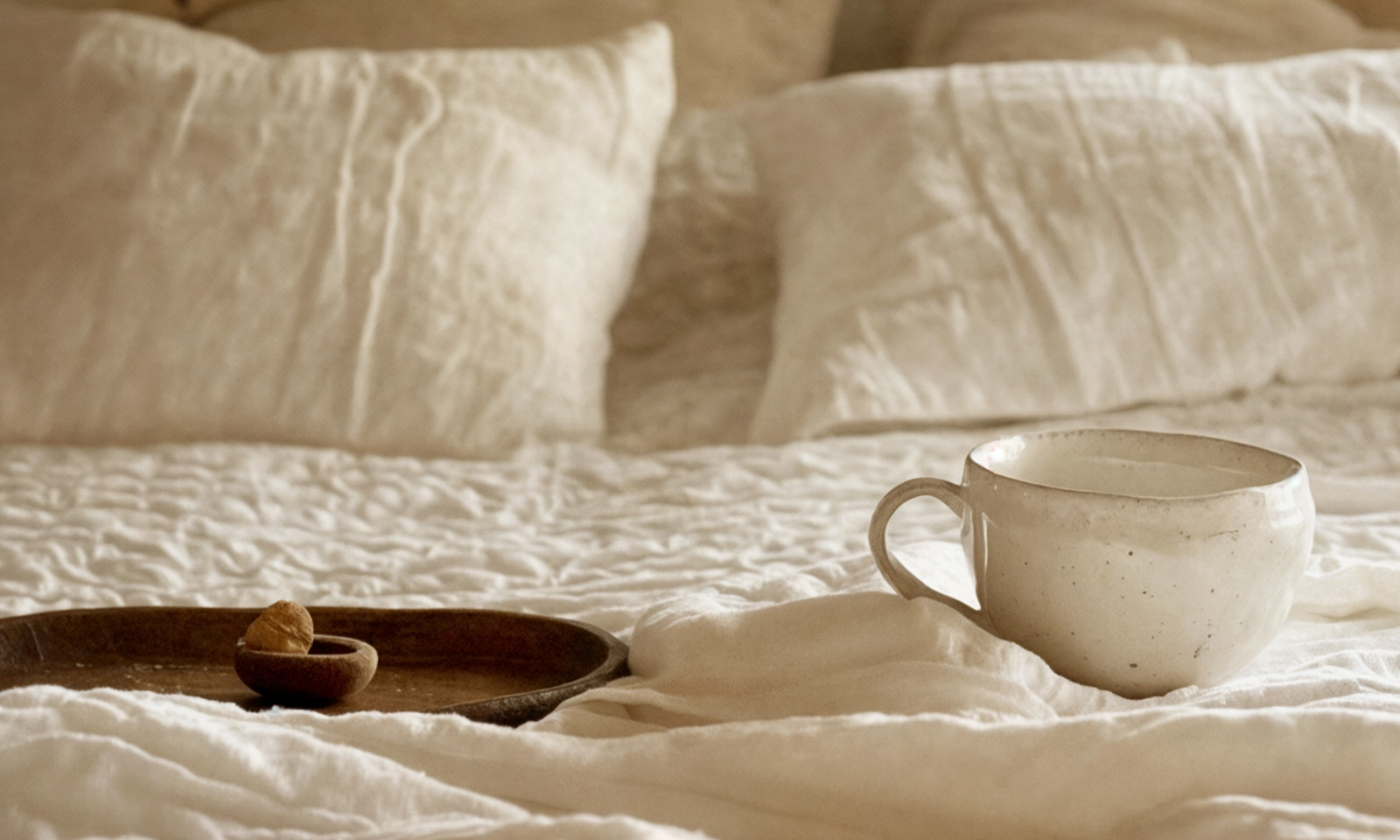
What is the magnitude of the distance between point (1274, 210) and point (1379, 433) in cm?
19

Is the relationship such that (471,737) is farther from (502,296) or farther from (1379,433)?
(1379,433)

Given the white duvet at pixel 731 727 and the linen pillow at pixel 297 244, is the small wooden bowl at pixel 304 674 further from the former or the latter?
the linen pillow at pixel 297 244

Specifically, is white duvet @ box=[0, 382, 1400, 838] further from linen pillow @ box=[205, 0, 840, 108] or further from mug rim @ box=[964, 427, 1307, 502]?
linen pillow @ box=[205, 0, 840, 108]

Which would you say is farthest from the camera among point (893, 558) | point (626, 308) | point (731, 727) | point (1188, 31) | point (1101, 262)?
point (1188, 31)

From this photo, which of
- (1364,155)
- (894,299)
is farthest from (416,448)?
(1364,155)

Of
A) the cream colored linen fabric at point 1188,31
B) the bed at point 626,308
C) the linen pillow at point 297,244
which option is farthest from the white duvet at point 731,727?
the cream colored linen fabric at point 1188,31

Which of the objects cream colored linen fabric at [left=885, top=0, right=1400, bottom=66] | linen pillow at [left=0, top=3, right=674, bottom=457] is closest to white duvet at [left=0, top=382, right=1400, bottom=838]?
linen pillow at [left=0, top=3, right=674, bottom=457]

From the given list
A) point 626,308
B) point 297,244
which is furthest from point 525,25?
point 297,244

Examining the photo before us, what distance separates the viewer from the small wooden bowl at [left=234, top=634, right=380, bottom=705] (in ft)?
1.80

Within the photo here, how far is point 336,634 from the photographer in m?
0.64

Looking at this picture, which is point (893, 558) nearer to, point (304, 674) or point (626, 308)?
point (304, 674)

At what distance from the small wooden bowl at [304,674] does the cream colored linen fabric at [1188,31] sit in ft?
3.72

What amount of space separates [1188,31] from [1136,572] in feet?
3.68

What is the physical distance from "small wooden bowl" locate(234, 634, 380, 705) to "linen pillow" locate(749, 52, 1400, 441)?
0.55 meters
